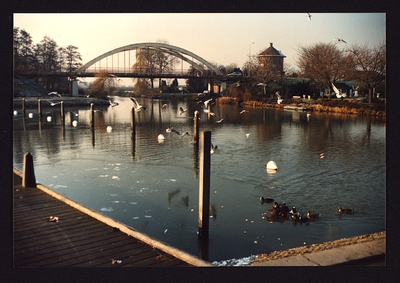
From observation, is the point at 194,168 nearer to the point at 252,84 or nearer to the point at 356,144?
the point at 356,144

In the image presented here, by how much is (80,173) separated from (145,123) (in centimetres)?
927

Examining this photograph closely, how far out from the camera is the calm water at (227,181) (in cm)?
484

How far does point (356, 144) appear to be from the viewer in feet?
36.7

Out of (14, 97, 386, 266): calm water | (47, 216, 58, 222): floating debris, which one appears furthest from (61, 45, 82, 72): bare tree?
(47, 216, 58, 222): floating debris

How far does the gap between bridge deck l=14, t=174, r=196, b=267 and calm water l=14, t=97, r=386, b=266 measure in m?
0.79

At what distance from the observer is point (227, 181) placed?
7184 millimetres

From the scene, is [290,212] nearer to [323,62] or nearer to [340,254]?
[340,254]

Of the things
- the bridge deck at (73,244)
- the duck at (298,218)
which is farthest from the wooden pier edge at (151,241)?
the duck at (298,218)

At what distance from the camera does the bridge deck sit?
353cm

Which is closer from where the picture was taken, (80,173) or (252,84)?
(80,173)

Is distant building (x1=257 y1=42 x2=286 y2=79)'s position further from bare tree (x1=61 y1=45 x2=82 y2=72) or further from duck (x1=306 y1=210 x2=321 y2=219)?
duck (x1=306 y1=210 x2=321 y2=219)

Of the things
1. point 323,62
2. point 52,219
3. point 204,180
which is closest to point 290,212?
point 204,180

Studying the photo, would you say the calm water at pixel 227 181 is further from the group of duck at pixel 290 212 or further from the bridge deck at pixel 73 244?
the bridge deck at pixel 73 244
